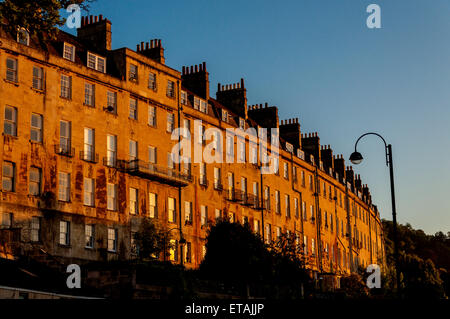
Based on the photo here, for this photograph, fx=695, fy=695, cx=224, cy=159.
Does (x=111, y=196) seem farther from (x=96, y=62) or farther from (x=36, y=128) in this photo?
(x=96, y=62)

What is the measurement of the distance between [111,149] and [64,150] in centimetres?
454

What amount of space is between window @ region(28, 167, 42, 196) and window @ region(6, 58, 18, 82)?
5.54m

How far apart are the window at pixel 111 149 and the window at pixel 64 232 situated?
5.83m

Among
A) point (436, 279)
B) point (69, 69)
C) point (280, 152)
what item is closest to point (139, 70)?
point (69, 69)

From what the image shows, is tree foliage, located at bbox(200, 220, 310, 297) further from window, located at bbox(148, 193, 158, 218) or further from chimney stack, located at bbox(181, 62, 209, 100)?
chimney stack, located at bbox(181, 62, 209, 100)

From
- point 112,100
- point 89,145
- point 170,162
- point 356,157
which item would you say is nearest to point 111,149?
point 89,145

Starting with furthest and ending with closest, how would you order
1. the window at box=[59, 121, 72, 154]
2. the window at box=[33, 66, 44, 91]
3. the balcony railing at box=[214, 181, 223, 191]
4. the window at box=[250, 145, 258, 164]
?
the window at box=[250, 145, 258, 164] → the balcony railing at box=[214, 181, 223, 191] → the window at box=[59, 121, 72, 154] → the window at box=[33, 66, 44, 91]

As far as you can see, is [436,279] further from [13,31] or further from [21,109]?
[13,31]

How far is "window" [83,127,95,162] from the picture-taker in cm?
4575

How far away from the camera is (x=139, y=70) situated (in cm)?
5169

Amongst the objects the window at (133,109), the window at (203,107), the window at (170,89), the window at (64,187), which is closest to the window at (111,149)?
the window at (133,109)

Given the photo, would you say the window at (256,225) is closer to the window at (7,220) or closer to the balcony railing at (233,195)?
the balcony railing at (233,195)

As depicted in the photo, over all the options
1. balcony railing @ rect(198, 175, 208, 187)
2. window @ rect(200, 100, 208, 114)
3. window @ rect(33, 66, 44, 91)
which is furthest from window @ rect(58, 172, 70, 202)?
window @ rect(200, 100, 208, 114)
